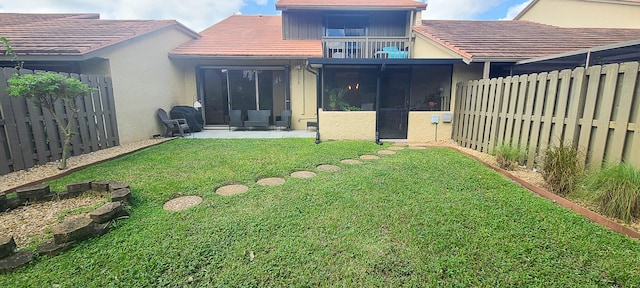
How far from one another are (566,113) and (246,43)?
10.2 metres

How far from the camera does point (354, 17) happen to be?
38.9 ft

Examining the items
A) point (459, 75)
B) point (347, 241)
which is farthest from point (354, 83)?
point (347, 241)

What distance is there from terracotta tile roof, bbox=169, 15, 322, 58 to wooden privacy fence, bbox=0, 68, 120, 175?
375cm

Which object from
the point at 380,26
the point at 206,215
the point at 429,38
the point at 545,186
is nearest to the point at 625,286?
the point at 545,186

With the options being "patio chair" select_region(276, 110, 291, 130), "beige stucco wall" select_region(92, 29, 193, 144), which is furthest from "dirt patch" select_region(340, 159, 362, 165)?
"beige stucco wall" select_region(92, 29, 193, 144)

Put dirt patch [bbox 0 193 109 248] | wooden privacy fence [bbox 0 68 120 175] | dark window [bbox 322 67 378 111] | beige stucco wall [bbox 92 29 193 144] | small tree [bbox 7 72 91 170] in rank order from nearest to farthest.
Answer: dirt patch [bbox 0 193 109 248]
small tree [bbox 7 72 91 170]
wooden privacy fence [bbox 0 68 120 175]
beige stucco wall [bbox 92 29 193 144]
dark window [bbox 322 67 378 111]

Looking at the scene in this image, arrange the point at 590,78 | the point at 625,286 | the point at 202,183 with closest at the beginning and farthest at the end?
the point at 625,286 → the point at 590,78 → the point at 202,183

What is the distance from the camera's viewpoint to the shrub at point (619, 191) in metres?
2.70

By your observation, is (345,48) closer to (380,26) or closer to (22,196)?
(380,26)

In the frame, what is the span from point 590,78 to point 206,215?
17.5 ft

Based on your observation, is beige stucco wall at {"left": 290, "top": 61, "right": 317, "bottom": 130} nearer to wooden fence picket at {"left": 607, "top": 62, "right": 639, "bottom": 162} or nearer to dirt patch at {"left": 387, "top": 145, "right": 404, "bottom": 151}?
dirt patch at {"left": 387, "top": 145, "right": 404, "bottom": 151}

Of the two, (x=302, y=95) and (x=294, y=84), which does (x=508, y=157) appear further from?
(x=294, y=84)

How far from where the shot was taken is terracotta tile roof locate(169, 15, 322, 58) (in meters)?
9.52

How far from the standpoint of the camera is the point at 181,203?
3303mm
